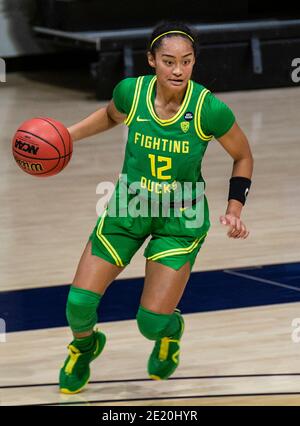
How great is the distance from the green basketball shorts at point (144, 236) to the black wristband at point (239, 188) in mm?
231

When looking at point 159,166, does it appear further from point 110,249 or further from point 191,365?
point 191,365

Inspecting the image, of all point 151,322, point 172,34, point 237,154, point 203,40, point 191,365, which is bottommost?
point 191,365

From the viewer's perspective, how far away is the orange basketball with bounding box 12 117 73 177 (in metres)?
5.13

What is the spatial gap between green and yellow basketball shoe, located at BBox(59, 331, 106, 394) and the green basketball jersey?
767mm

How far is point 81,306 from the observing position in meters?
4.98

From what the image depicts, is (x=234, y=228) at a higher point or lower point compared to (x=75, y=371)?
higher

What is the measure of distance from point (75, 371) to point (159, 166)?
3.27 ft

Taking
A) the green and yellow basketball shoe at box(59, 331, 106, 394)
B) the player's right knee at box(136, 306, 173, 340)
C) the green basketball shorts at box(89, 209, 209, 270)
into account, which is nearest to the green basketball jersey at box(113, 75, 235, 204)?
the green basketball shorts at box(89, 209, 209, 270)

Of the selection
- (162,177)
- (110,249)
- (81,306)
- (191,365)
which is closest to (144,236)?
(110,249)

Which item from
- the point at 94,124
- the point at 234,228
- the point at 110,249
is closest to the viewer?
the point at 234,228

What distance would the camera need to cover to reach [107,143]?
1087 centimetres

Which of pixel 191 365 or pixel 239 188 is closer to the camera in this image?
pixel 239 188

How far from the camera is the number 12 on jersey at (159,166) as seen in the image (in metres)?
5.01

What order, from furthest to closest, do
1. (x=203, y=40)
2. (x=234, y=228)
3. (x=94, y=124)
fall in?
(x=203, y=40) < (x=94, y=124) < (x=234, y=228)
